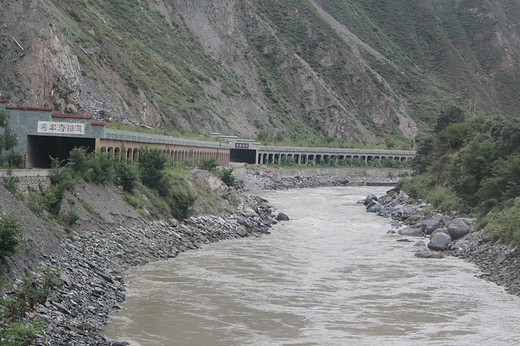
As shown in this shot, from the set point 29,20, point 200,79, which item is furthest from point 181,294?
point 200,79

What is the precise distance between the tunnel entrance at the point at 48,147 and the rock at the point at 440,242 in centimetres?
1910

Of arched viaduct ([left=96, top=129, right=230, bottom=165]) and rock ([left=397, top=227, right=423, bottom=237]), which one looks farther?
rock ([left=397, top=227, right=423, bottom=237])

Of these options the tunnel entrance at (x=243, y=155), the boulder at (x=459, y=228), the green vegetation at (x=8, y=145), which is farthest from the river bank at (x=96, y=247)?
the tunnel entrance at (x=243, y=155)

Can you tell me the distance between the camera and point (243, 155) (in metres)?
112

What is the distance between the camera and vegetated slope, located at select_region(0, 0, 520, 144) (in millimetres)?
68938

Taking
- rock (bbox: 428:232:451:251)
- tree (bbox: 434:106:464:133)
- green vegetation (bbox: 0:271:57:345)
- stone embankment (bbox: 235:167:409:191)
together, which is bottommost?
stone embankment (bbox: 235:167:409:191)

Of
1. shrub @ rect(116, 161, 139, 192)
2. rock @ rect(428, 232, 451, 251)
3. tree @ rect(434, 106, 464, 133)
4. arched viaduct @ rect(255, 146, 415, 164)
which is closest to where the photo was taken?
shrub @ rect(116, 161, 139, 192)

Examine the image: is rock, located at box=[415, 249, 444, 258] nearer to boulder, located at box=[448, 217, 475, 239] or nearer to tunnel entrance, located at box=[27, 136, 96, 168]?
boulder, located at box=[448, 217, 475, 239]

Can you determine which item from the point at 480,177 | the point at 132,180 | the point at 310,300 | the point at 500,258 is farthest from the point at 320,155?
the point at 310,300

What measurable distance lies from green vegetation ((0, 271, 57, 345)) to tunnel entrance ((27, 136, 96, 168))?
18890 mm

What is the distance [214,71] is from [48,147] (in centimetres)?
9377

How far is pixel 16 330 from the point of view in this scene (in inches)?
687

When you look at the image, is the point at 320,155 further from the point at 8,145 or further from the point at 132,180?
the point at 8,145

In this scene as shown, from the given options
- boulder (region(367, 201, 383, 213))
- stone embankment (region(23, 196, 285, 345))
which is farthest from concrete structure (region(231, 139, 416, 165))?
stone embankment (region(23, 196, 285, 345))
